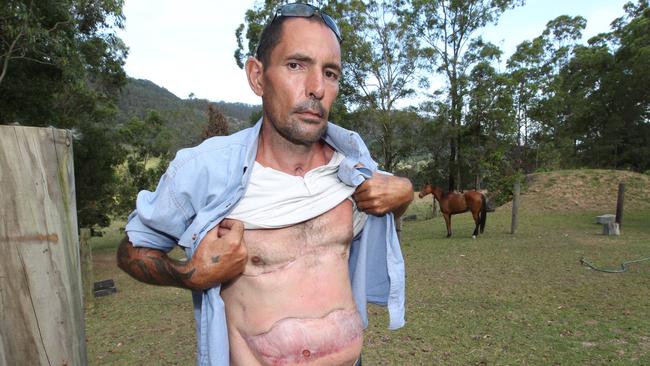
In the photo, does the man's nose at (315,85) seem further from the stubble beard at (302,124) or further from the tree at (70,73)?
the tree at (70,73)

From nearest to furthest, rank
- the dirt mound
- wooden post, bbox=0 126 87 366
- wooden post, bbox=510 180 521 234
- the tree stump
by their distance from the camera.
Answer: wooden post, bbox=0 126 87 366, the tree stump, wooden post, bbox=510 180 521 234, the dirt mound

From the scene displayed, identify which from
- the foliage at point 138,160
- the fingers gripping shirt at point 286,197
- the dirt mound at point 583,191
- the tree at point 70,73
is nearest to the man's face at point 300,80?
the fingers gripping shirt at point 286,197

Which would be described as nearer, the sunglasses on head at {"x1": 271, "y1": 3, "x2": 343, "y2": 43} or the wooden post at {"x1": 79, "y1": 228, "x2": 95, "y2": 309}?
the sunglasses on head at {"x1": 271, "y1": 3, "x2": 343, "y2": 43}

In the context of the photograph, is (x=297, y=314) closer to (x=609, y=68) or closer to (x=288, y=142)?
(x=288, y=142)

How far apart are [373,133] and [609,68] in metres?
18.6

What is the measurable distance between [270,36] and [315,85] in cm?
29

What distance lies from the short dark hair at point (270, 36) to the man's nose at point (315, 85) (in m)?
0.20

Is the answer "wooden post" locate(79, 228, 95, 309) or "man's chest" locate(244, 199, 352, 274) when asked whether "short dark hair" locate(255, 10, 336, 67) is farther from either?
"wooden post" locate(79, 228, 95, 309)

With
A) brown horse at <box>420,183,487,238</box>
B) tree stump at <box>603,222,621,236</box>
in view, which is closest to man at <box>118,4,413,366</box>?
brown horse at <box>420,183,487,238</box>

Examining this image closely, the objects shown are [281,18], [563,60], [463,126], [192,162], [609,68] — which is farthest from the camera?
[563,60]

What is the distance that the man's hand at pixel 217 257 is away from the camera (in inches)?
58.6

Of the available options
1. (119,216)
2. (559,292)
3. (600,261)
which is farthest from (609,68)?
(119,216)

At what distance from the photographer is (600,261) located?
358 inches

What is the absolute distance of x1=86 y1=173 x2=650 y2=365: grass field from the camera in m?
4.94
